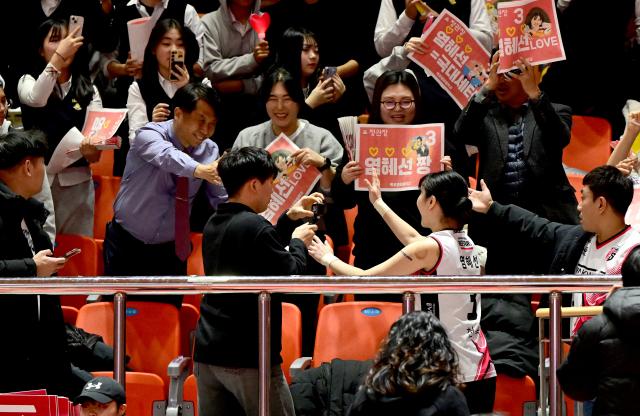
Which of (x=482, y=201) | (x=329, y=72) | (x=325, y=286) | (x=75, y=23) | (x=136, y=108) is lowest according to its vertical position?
(x=325, y=286)

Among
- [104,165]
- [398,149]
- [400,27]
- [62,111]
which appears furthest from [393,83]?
[104,165]

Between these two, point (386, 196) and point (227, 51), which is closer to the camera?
point (386, 196)

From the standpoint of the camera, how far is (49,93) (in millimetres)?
5266

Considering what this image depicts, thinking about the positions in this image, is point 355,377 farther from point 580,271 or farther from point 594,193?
point 594,193

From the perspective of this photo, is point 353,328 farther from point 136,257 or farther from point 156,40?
point 156,40

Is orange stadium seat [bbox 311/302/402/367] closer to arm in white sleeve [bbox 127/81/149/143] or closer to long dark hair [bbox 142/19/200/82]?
arm in white sleeve [bbox 127/81/149/143]

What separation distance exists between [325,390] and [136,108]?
99.6 inches

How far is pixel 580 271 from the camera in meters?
3.37

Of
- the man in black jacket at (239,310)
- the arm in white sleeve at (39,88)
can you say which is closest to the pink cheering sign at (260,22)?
the arm in white sleeve at (39,88)

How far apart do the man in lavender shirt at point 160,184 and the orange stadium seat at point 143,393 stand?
2.88 feet

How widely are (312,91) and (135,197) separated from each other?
146cm

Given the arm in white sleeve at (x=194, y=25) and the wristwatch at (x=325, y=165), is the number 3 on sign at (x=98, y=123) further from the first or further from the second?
the wristwatch at (x=325, y=165)

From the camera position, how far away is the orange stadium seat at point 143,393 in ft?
12.6

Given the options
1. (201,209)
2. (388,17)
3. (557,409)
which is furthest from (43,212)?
(388,17)
